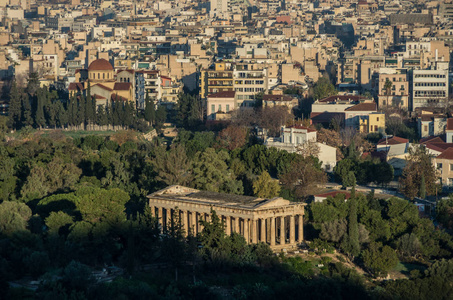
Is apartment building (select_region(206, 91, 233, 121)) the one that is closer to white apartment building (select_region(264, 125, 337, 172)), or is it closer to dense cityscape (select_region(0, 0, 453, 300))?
dense cityscape (select_region(0, 0, 453, 300))

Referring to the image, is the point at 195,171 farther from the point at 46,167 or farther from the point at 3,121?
the point at 3,121

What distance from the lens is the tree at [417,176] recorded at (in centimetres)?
7412

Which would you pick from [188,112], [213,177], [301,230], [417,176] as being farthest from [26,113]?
[301,230]

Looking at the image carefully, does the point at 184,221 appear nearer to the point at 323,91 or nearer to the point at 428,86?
the point at 323,91

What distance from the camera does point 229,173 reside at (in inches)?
→ 3017

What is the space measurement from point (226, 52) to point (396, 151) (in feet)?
206

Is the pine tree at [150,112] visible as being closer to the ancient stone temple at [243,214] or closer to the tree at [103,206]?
the tree at [103,206]

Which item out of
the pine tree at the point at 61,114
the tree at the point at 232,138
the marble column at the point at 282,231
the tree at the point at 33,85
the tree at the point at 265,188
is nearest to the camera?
the marble column at the point at 282,231

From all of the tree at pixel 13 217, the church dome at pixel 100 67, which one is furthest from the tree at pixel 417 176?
the church dome at pixel 100 67

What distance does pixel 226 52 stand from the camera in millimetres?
147250

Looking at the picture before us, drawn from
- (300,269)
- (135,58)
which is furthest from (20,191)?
(135,58)

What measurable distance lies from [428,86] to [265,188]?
4470 cm

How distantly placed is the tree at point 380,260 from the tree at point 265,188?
12.7 m

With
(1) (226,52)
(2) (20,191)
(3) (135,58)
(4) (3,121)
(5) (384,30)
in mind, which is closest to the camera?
(2) (20,191)
